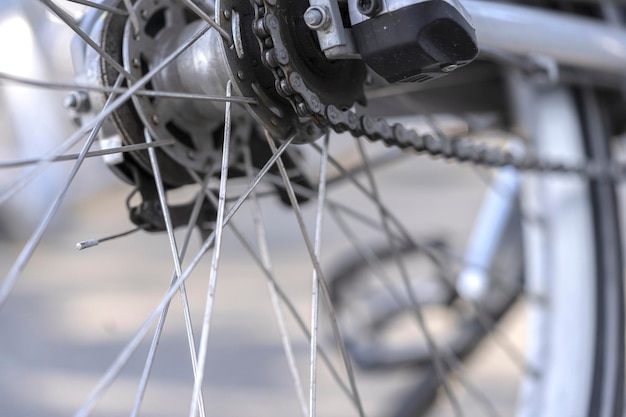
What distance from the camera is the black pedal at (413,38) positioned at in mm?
467

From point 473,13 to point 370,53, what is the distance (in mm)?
250

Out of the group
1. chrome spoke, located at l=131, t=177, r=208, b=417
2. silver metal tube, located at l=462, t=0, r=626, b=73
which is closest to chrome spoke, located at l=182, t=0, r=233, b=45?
chrome spoke, located at l=131, t=177, r=208, b=417

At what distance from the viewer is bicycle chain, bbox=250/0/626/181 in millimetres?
482

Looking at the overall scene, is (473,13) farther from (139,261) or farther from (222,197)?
(139,261)

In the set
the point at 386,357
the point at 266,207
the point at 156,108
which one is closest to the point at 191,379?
the point at 386,357

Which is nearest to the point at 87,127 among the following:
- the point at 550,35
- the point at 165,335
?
the point at 550,35

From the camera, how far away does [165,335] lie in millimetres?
2061

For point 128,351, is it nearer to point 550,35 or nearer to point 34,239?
point 34,239

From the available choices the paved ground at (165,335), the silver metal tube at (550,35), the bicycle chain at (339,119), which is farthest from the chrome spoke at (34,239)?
the paved ground at (165,335)

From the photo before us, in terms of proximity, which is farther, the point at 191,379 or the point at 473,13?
the point at 191,379

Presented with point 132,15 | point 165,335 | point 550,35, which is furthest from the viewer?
point 165,335

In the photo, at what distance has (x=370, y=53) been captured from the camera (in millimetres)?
485

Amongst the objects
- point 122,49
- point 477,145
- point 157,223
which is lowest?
point 477,145

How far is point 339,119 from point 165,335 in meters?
1.63
